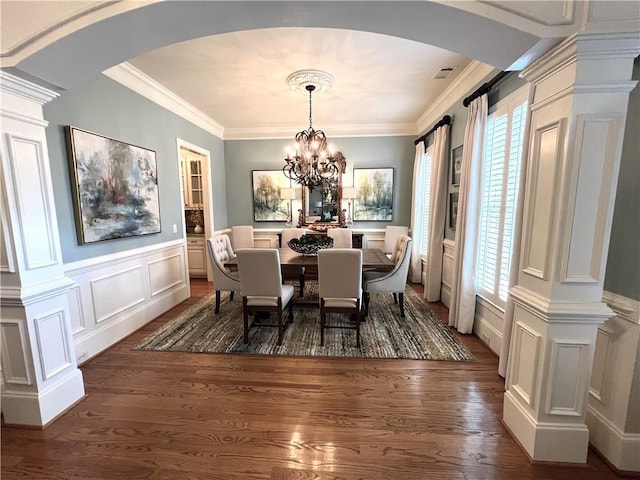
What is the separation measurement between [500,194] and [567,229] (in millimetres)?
1374

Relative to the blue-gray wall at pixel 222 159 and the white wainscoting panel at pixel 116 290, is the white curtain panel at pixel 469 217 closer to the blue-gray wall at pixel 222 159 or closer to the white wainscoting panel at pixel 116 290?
the blue-gray wall at pixel 222 159

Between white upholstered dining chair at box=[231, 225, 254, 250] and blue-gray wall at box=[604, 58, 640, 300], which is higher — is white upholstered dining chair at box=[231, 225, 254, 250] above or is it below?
below

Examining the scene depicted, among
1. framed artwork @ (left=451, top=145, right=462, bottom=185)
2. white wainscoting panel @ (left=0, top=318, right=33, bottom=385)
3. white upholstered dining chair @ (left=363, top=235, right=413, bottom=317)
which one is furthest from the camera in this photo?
framed artwork @ (left=451, top=145, right=462, bottom=185)

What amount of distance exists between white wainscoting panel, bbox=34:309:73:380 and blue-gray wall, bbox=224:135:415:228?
3944 millimetres

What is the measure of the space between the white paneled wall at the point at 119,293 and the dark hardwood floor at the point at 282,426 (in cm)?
33

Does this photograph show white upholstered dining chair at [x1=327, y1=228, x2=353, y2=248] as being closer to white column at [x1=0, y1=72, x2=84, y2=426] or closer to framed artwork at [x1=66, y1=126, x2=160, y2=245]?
framed artwork at [x1=66, y1=126, x2=160, y2=245]

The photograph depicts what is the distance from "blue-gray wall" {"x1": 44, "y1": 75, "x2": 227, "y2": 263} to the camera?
2.32 meters

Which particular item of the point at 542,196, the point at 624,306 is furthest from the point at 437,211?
the point at 624,306

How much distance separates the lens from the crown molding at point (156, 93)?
2.83 m

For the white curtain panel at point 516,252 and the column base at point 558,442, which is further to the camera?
the white curtain panel at point 516,252

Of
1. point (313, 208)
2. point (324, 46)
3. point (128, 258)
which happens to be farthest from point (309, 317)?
point (324, 46)

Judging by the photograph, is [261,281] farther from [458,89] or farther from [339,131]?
[339,131]

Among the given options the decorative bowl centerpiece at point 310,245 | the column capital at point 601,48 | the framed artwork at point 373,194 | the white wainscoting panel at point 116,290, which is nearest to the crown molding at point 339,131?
the framed artwork at point 373,194

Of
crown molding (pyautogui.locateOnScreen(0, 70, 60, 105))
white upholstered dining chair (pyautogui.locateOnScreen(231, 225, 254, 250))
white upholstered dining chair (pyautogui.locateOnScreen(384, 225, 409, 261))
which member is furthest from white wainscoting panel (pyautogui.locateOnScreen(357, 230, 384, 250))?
crown molding (pyautogui.locateOnScreen(0, 70, 60, 105))
